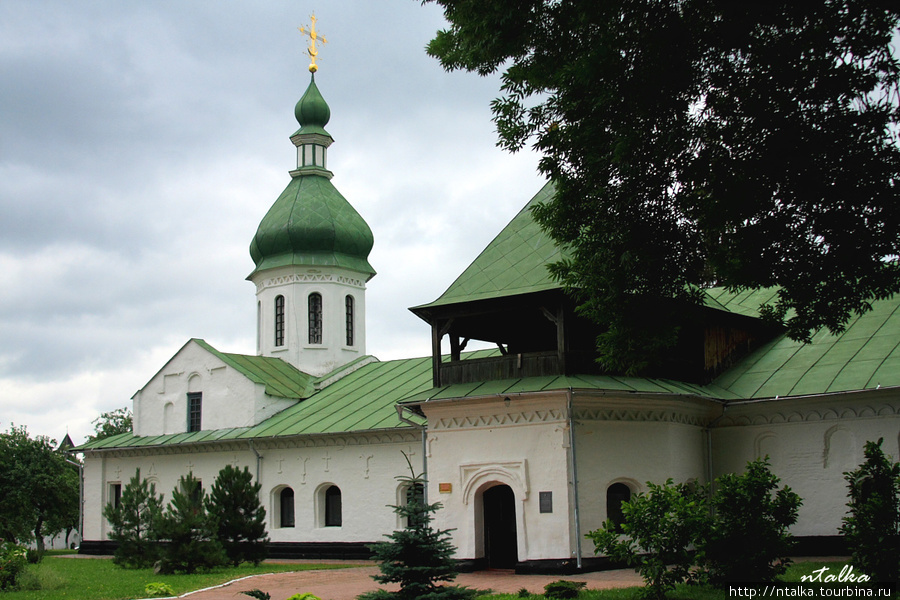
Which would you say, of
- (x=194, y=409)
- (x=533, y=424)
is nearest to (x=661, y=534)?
(x=533, y=424)

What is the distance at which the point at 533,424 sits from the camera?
1789 cm

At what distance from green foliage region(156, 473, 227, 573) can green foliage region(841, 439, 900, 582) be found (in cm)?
1314

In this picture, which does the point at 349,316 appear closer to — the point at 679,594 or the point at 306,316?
the point at 306,316

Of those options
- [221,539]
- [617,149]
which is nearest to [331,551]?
[221,539]

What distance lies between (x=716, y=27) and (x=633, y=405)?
9.83 meters

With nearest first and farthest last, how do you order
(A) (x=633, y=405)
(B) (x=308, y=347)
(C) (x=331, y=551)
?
(A) (x=633, y=405), (C) (x=331, y=551), (B) (x=308, y=347)

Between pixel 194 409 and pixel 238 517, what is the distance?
312 inches

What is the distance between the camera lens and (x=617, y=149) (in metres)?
10.0

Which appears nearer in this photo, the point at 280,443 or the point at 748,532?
the point at 748,532

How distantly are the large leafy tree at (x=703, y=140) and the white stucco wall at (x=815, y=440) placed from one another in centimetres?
798

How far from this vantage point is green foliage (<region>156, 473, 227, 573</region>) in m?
19.6

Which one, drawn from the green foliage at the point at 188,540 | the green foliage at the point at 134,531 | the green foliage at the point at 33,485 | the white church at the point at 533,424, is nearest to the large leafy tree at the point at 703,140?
the white church at the point at 533,424

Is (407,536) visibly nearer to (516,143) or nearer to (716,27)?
(516,143)

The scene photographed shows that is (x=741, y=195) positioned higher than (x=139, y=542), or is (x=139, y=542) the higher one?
(x=741, y=195)
